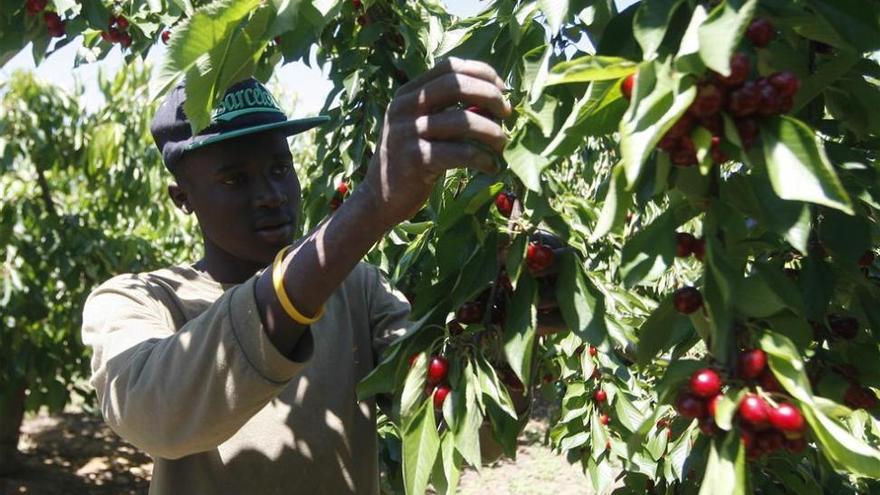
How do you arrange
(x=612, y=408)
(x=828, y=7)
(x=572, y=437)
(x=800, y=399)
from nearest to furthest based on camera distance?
(x=800, y=399) < (x=828, y=7) < (x=612, y=408) < (x=572, y=437)

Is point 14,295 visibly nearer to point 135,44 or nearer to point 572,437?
point 135,44

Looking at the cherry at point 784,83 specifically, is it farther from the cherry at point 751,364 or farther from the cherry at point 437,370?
the cherry at point 437,370

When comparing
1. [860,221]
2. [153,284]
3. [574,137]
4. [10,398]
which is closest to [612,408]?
[153,284]

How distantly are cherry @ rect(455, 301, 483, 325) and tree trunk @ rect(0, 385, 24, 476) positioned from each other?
213 inches

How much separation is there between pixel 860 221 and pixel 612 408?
5.81 feet

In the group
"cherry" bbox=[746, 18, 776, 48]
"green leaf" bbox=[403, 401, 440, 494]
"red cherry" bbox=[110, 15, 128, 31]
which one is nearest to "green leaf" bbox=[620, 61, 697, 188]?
"cherry" bbox=[746, 18, 776, 48]

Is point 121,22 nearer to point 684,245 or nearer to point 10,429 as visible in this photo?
point 684,245

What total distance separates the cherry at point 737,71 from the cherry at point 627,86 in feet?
0.26

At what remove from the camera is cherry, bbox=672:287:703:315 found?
3.01 ft

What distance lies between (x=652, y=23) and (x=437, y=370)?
53 cm

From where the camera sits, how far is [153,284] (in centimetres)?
165

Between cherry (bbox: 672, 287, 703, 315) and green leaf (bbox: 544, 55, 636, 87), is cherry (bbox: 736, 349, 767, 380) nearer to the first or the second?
cherry (bbox: 672, 287, 703, 315)

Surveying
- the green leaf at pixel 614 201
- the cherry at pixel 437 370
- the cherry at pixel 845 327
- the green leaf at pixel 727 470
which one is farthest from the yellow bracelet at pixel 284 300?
the cherry at pixel 845 327

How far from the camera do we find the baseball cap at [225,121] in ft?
5.42
